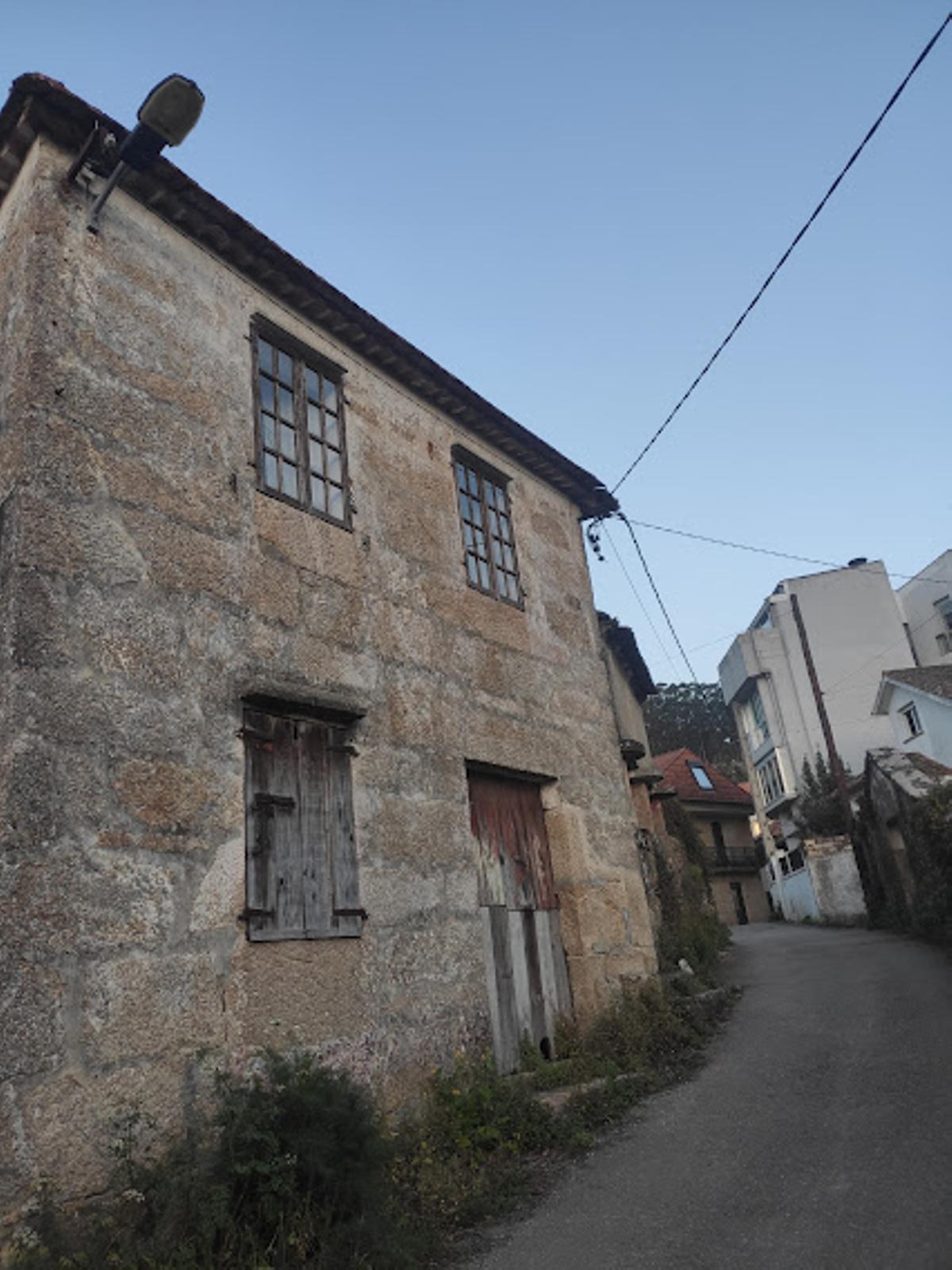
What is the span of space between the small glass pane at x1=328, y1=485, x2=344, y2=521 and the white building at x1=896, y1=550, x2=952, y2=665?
2820 centimetres

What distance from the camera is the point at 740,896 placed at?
35156mm

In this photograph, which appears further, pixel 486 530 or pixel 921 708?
pixel 921 708

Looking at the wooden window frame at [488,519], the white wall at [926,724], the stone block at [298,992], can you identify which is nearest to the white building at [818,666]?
the white wall at [926,724]

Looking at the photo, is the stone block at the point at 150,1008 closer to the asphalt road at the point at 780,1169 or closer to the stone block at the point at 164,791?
the stone block at the point at 164,791

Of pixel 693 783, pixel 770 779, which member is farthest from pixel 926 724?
pixel 693 783

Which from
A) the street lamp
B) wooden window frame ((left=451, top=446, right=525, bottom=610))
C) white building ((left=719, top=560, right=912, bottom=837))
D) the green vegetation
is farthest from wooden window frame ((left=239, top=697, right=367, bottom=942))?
white building ((left=719, top=560, right=912, bottom=837))

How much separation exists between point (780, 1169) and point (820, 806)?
2286 centimetres

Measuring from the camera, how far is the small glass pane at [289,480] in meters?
6.07

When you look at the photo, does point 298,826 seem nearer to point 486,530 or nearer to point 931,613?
point 486,530

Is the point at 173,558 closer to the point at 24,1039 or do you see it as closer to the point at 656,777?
the point at 24,1039

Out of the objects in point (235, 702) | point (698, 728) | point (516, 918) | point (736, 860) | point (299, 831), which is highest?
point (698, 728)

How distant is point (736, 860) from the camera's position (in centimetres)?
3503

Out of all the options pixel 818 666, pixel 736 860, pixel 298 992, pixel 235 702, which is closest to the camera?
pixel 298 992

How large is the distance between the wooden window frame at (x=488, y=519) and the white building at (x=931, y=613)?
2576 cm
